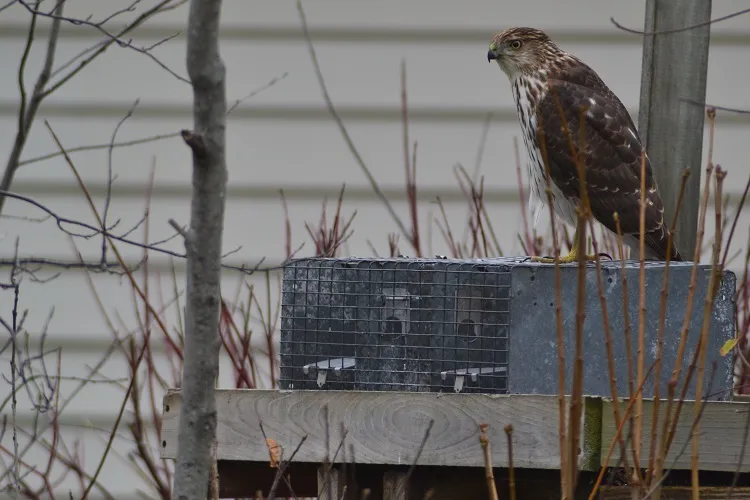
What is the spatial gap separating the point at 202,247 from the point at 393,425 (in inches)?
42.1

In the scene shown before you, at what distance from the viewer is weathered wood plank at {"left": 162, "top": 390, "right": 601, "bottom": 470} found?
103 inches

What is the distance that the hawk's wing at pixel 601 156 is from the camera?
4.10m

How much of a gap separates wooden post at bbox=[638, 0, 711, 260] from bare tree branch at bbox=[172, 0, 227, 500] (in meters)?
1.96

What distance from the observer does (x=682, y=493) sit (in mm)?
2682

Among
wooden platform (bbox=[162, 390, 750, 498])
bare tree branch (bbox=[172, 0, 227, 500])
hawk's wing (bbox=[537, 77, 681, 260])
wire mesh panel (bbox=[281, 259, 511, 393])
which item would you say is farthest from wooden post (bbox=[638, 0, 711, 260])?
bare tree branch (bbox=[172, 0, 227, 500])

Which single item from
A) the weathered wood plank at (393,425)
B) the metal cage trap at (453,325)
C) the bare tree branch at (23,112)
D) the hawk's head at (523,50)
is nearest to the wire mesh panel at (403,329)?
the metal cage trap at (453,325)

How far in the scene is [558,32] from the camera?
536 centimetres

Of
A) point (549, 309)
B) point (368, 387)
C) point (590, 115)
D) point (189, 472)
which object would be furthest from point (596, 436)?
point (590, 115)

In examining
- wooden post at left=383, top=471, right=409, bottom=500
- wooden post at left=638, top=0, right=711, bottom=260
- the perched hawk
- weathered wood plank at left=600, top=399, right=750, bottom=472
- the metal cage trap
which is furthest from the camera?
the perched hawk

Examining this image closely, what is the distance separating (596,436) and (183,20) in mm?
3415

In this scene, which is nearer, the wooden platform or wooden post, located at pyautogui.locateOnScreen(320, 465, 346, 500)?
the wooden platform

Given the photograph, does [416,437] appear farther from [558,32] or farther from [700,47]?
[558,32]

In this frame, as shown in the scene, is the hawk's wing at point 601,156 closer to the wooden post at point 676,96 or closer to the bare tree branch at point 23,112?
the wooden post at point 676,96

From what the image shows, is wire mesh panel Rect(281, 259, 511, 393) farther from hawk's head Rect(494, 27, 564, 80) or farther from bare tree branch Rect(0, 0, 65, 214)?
hawk's head Rect(494, 27, 564, 80)
